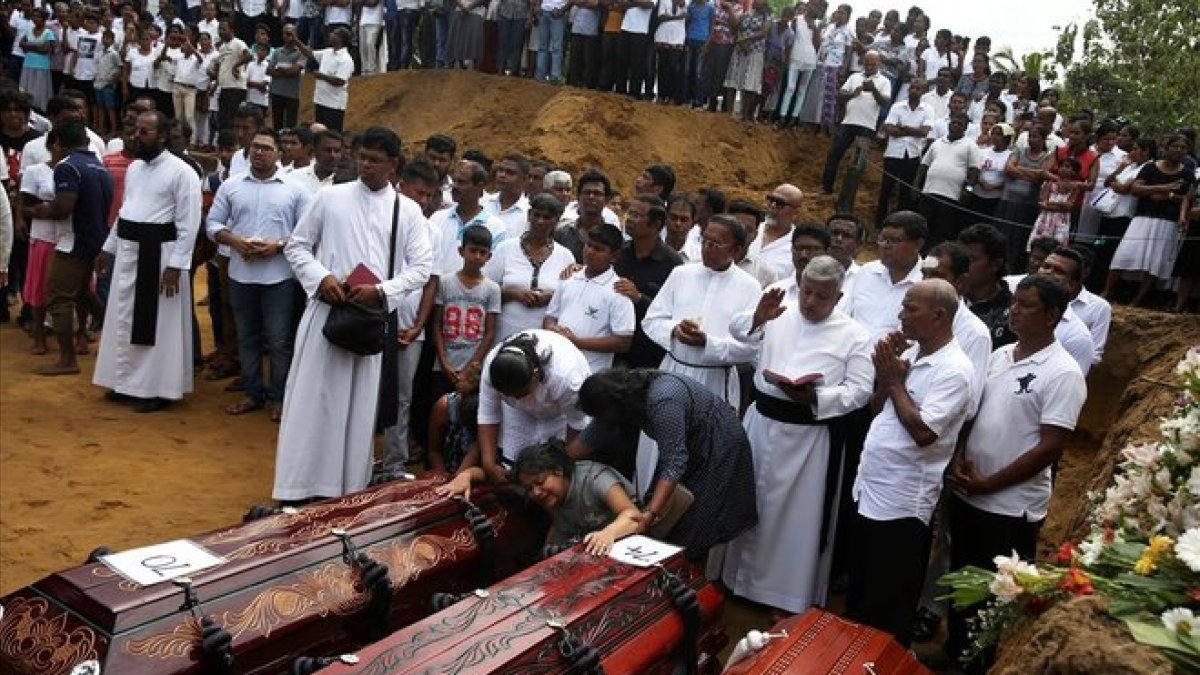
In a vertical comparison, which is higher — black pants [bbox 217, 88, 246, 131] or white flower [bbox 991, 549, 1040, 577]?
black pants [bbox 217, 88, 246, 131]

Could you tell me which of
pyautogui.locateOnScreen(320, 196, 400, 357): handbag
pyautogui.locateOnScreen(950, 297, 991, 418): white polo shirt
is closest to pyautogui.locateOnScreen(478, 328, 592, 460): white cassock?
pyautogui.locateOnScreen(320, 196, 400, 357): handbag

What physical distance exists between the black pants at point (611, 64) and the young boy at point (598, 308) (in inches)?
318

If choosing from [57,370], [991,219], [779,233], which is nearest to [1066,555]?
[779,233]

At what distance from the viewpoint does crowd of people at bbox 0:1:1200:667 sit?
170 inches

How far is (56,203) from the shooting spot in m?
7.14

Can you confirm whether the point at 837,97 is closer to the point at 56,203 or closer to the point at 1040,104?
the point at 1040,104

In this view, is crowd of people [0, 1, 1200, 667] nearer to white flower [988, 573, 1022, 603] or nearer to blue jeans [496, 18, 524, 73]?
white flower [988, 573, 1022, 603]

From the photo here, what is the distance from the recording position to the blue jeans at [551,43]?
1329 cm

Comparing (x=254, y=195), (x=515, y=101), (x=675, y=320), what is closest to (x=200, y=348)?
(x=254, y=195)

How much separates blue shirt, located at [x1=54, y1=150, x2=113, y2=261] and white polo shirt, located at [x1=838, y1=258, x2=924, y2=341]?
16.7 feet

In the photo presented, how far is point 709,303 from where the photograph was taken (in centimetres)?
532

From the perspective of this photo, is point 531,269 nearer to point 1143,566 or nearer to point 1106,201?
point 1143,566

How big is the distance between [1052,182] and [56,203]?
809cm

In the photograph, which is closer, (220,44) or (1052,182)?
(1052,182)
